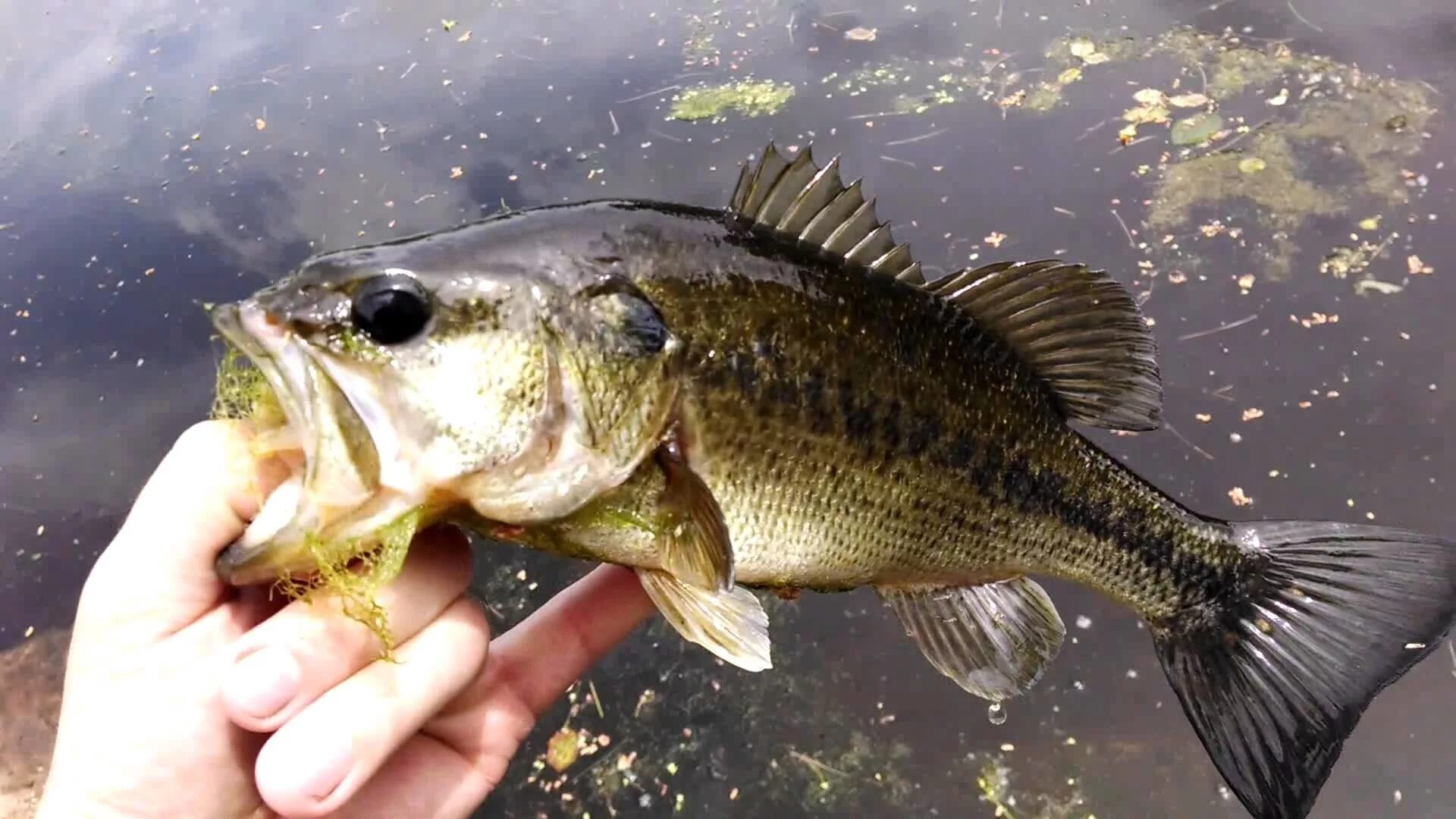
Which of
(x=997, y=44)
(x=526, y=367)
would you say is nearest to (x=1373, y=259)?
(x=997, y=44)

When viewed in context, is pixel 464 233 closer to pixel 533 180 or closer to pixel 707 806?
pixel 707 806

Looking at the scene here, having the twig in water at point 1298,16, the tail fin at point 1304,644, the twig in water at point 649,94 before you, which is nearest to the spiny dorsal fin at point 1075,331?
the tail fin at point 1304,644

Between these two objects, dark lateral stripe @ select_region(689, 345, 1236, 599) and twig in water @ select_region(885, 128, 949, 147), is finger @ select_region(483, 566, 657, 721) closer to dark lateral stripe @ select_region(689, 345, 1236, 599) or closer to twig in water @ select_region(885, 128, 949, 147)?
dark lateral stripe @ select_region(689, 345, 1236, 599)

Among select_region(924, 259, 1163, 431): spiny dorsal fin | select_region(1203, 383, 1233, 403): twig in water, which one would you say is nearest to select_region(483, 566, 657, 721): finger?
select_region(924, 259, 1163, 431): spiny dorsal fin

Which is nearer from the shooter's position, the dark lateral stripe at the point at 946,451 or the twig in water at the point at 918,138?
the dark lateral stripe at the point at 946,451

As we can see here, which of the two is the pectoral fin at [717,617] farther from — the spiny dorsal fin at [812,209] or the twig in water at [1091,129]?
the twig in water at [1091,129]

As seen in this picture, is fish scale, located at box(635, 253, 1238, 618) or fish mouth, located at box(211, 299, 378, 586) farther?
fish scale, located at box(635, 253, 1238, 618)

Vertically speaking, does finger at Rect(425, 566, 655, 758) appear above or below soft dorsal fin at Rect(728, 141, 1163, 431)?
below
